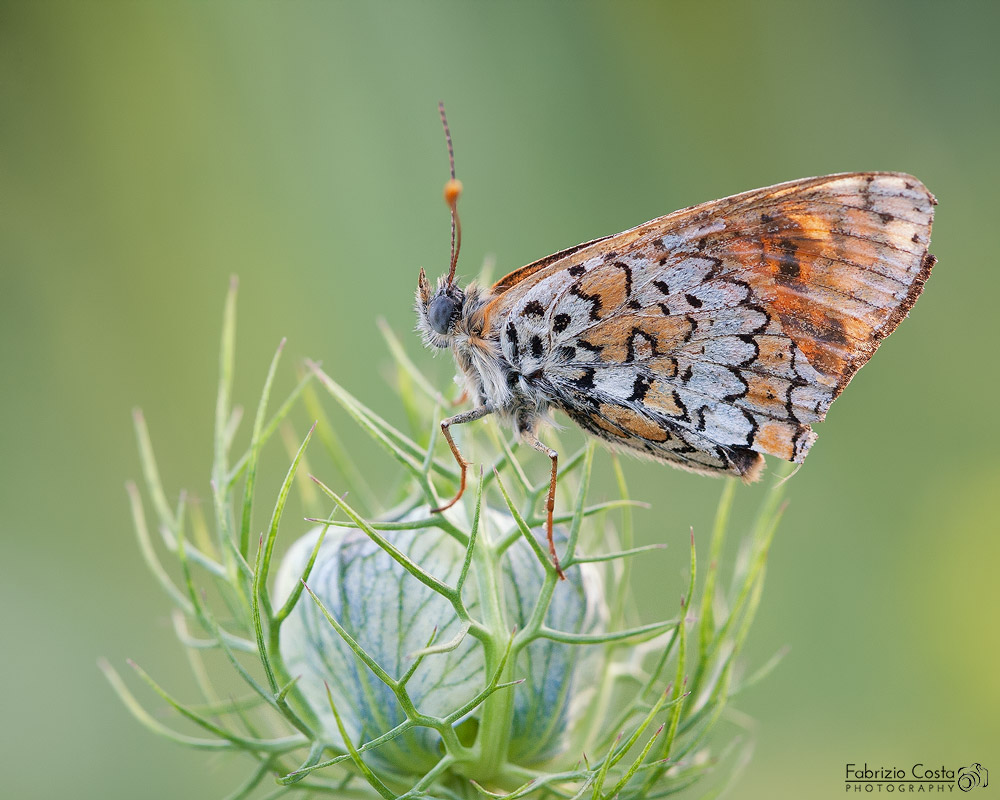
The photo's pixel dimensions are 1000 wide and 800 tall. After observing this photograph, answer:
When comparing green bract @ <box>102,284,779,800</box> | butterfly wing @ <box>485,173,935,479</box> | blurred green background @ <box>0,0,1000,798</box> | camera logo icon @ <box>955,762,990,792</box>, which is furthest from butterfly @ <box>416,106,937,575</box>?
blurred green background @ <box>0,0,1000,798</box>

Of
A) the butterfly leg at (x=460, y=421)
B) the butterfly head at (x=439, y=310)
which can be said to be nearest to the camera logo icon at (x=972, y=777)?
the butterfly leg at (x=460, y=421)

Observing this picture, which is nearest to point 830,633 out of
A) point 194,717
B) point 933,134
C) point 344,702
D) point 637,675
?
point 637,675

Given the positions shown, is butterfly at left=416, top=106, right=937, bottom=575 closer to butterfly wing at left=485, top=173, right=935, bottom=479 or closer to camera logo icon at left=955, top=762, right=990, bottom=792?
butterfly wing at left=485, top=173, right=935, bottom=479

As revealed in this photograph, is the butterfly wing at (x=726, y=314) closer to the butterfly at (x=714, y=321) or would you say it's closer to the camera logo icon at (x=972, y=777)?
the butterfly at (x=714, y=321)

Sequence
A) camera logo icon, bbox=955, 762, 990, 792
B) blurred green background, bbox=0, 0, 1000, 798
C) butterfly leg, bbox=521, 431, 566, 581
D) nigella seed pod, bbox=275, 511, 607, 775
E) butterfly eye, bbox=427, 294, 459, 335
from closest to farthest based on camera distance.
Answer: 1. butterfly leg, bbox=521, 431, 566, 581
2. nigella seed pod, bbox=275, 511, 607, 775
3. butterfly eye, bbox=427, 294, 459, 335
4. camera logo icon, bbox=955, 762, 990, 792
5. blurred green background, bbox=0, 0, 1000, 798

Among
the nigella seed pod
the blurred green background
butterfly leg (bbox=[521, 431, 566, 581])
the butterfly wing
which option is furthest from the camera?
the blurred green background

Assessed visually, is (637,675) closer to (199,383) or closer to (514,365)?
(514,365)

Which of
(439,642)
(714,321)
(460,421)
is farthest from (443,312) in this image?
(439,642)

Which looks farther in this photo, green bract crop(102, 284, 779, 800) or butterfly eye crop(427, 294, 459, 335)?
butterfly eye crop(427, 294, 459, 335)
